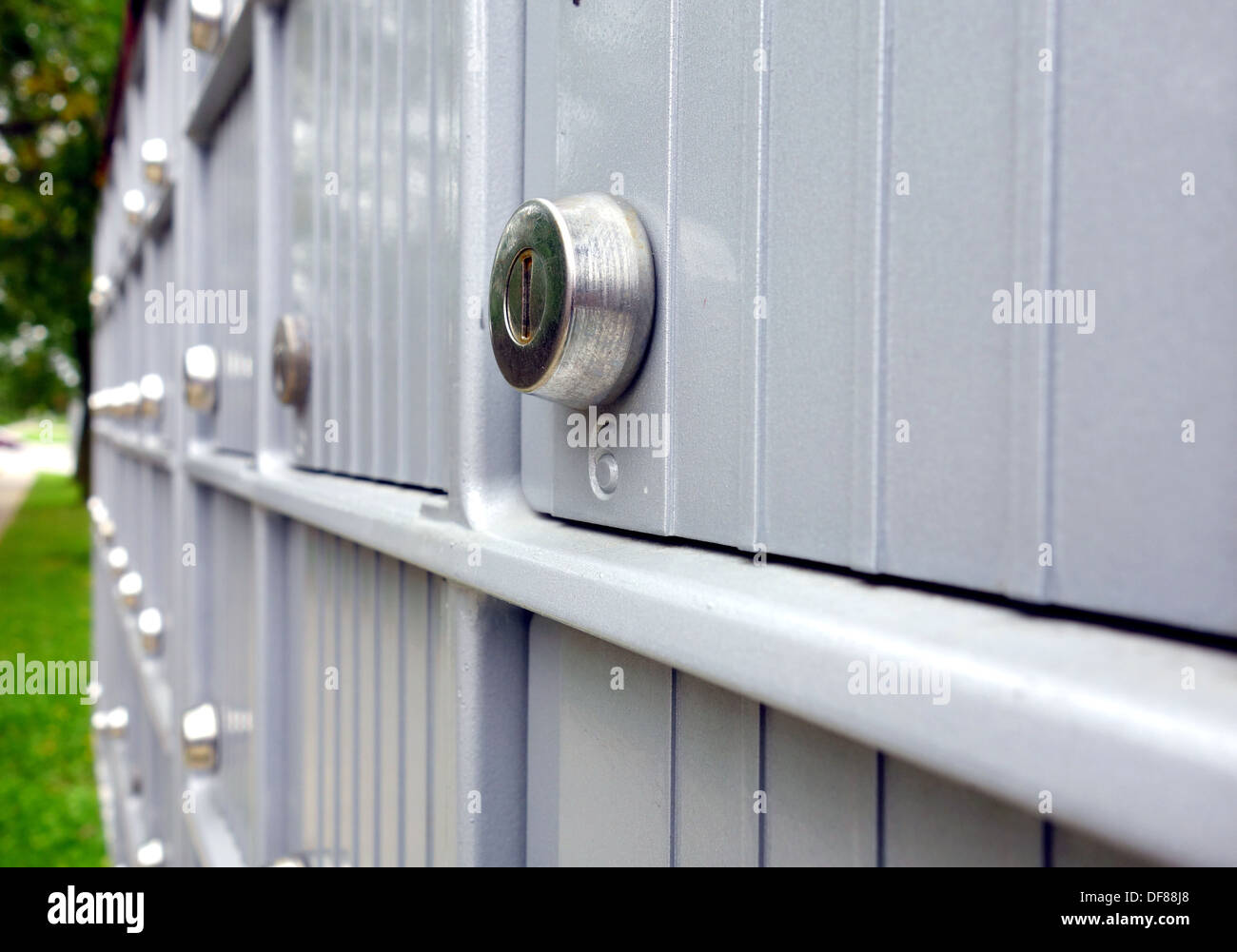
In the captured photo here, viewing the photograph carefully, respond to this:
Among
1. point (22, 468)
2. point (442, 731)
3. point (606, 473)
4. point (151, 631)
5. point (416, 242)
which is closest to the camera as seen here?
point (606, 473)

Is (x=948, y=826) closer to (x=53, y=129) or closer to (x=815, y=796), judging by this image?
(x=815, y=796)

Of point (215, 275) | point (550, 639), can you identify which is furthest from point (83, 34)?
point (550, 639)

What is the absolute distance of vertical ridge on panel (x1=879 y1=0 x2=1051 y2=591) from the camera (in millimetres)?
429

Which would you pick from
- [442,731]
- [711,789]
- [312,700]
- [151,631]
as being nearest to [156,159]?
[151,631]

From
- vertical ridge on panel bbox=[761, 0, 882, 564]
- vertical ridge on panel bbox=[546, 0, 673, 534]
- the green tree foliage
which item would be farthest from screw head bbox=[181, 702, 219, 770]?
the green tree foliage

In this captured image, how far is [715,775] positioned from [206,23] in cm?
210

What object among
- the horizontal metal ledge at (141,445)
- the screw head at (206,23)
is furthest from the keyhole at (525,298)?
the horizontal metal ledge at (141,445)

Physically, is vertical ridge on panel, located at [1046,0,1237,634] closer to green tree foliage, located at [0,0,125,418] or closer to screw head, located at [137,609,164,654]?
screw head, located at [137,609,164,654]

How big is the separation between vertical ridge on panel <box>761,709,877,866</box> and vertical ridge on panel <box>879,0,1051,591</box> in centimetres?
12

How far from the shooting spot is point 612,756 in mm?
771

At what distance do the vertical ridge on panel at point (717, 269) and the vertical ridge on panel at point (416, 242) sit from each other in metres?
0.46

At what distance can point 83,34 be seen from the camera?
32.0ft

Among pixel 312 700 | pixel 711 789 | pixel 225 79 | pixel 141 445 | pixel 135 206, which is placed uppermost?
pixel 135 206

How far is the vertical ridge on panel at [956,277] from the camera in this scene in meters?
0.43
